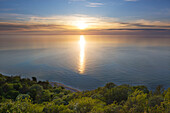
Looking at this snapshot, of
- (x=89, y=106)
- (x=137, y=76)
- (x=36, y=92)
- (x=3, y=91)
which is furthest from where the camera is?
(x=137, y=76)

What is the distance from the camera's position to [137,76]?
141 feet

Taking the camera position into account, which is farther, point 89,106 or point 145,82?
point 145,82

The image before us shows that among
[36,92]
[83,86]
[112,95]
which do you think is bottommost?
[83,86]

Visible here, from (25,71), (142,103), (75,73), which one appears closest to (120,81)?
(75,73)

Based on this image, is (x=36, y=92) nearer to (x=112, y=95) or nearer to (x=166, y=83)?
(x=112, y=95)

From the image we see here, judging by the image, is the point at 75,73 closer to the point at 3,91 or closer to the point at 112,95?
the point at 3,91

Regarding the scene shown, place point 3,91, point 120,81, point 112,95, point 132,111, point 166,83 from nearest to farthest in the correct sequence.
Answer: point 132,111 → point 112,95 → point 3,91 → point 166,83 → point 120,81

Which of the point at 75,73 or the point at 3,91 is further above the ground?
the point at 3,91

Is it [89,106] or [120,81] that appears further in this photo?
[120,81]

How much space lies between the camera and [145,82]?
1506 inches

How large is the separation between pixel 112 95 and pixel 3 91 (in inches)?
731

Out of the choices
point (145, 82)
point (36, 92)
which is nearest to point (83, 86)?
point (36, 92)

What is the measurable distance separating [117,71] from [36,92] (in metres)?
32.4

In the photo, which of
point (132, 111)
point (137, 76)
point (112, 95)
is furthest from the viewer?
point (137, 76)
